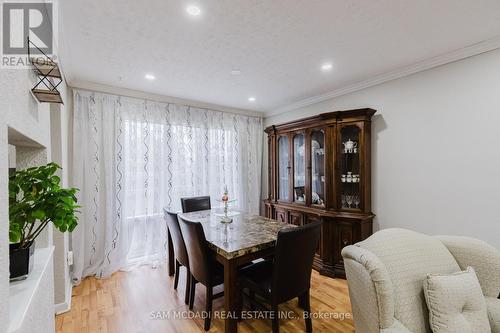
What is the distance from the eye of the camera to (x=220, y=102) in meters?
3.90

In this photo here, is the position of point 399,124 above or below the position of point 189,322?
above

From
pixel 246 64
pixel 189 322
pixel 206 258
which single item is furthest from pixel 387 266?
pixel 246 64

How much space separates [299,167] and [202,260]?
217cm

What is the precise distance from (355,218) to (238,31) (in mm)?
2402

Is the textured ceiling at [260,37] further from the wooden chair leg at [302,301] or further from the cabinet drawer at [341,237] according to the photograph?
the wooden chair leg at [302,301]

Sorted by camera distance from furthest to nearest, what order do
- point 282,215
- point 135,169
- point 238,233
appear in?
point 282,215 → point 135,169 → point 238,233

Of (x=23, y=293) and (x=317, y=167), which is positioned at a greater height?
(x=317, y=167)

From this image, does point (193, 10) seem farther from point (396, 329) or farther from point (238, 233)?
point (396, 329)

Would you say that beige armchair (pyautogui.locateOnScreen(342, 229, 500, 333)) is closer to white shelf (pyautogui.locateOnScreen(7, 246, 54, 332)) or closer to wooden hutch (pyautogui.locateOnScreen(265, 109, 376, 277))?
wooden hutch (pyautogui.locateOnScreen(265, 109, 376, 277))

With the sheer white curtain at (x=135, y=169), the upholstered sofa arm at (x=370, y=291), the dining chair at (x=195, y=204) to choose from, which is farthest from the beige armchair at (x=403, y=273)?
the sheer white curtain at (x=135, y=169)

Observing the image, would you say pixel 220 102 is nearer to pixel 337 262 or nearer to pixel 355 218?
pixel 355 218

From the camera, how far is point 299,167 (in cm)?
364

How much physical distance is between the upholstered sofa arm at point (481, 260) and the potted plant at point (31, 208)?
2351mm

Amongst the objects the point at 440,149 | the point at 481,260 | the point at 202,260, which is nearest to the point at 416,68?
the point at 440,149
